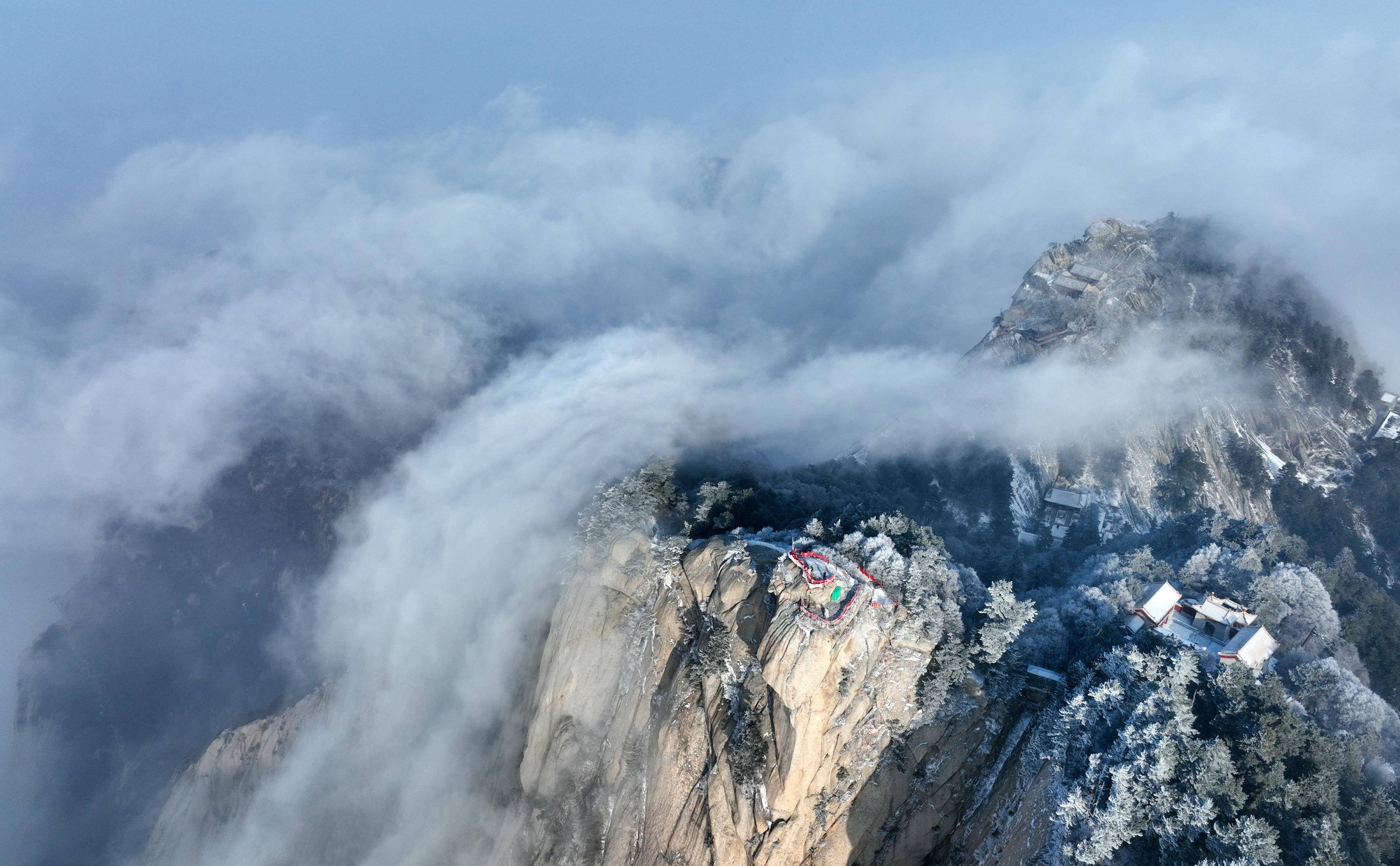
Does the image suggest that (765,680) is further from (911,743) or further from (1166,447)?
(1166,447)

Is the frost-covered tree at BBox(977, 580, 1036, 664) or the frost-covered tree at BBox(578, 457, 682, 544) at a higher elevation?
the frost-covered tree at BBox(977, 580, 1036, 664)

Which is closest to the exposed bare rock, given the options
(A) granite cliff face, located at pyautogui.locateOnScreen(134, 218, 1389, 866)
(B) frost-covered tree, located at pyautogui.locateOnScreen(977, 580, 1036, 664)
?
(A) granite cliff face, located at pyautogui.locateOnScreen(134, 218, 1389, 866)

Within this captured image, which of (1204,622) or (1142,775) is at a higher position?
(1142,775)

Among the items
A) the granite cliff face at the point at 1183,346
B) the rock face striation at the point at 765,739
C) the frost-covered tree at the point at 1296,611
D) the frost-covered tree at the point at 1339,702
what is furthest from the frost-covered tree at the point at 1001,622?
the granite cliff face at the point at 1183,346

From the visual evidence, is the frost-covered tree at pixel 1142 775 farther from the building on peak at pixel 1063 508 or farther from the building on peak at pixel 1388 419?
the building on peak at pixel 1388 419

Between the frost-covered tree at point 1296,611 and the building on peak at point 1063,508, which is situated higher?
the frost-covered tree at point 1296,611

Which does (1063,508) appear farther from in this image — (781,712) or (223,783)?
(223,783)

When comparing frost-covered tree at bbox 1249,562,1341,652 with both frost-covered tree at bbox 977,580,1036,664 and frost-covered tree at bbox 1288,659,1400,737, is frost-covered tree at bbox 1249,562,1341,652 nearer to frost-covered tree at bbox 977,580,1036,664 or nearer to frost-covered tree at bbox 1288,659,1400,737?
frost-covered tree at bbox 1288,659,1400,737

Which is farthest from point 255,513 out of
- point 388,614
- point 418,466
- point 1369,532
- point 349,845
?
point 1369,532

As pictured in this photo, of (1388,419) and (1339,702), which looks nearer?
(1339,702)

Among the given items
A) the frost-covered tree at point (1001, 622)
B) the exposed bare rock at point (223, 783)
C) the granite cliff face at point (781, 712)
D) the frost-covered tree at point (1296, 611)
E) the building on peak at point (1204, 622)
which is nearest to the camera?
the granite cliff face at point (781, 712)

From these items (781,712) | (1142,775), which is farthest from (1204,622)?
(781,712)

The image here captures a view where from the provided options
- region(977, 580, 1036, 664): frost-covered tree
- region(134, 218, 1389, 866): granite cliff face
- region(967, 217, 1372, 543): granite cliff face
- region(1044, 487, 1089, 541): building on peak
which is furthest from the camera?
region(967, 217, 1372, 543): granite cliff face

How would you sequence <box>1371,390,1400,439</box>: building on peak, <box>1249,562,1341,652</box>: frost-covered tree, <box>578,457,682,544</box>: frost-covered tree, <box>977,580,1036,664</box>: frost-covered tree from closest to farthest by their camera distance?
<box>977,580,1036,664</box>: frost-covered tree → <box>1249,562,1341,652</box>: frost-covered tree → <box>578,457,682,544</box>: frost-covered tree → <box>1371,390,1400,439</box>: building on peak
